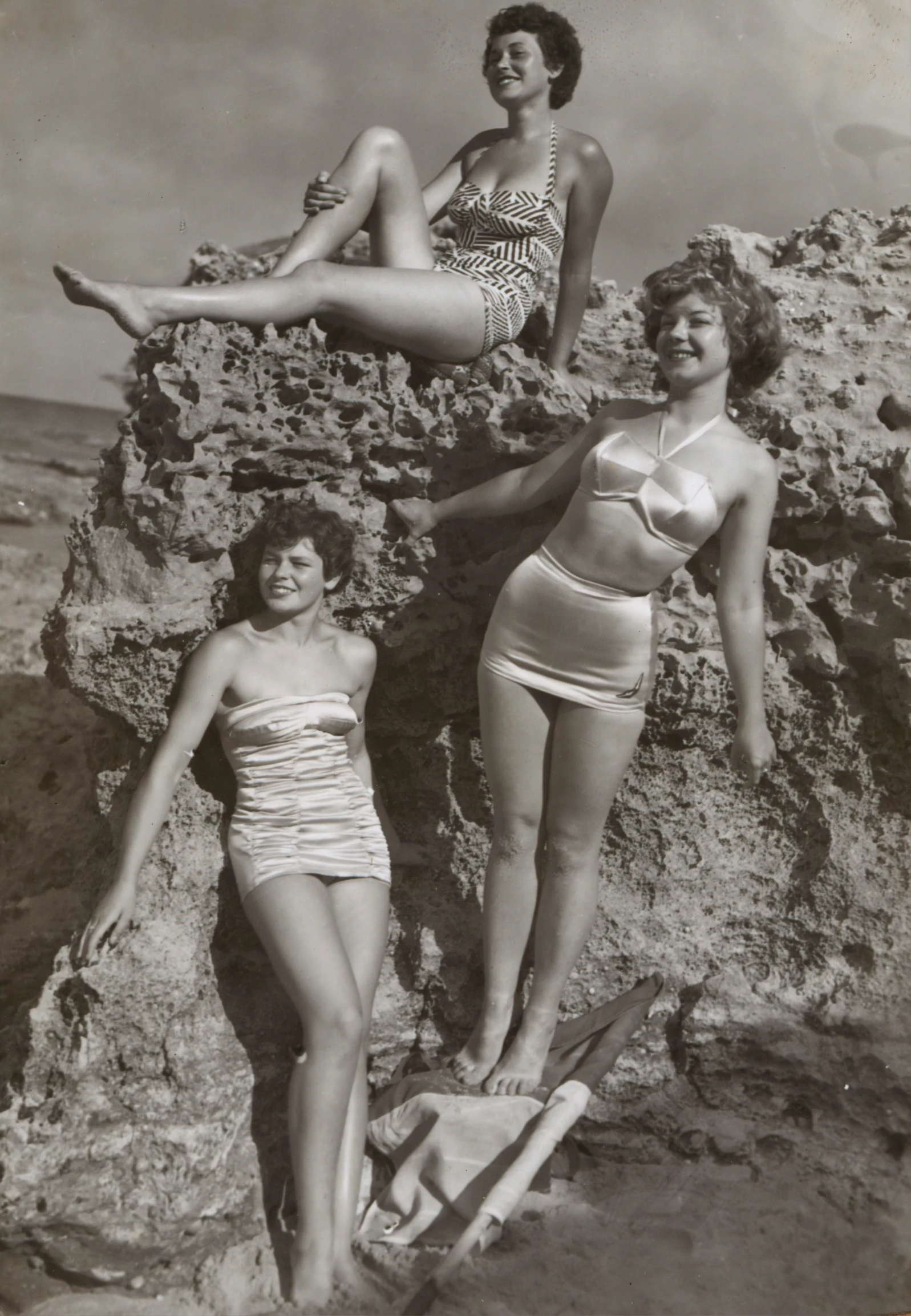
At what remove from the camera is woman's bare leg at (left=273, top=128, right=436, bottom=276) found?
2.76 meters

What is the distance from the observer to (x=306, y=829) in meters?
2.58

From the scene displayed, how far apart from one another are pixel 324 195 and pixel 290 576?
926 mm

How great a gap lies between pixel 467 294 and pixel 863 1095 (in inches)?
83.9

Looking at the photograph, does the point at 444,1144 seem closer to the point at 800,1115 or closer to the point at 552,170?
the point at 800,1115

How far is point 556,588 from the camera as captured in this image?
8.27 ft

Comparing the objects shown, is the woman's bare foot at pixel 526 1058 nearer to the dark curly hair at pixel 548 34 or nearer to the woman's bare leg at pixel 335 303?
the woman's bare leg at pixel 335 303

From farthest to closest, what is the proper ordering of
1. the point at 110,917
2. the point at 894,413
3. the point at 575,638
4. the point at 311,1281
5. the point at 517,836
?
the point at 894,413
the point at 517,836
the point at 575,638
the point at 110,917
the point at 311,1281

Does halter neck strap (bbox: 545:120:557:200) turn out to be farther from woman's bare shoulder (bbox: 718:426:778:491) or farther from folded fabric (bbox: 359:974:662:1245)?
folded fabric (bbox: 359:974:662:1245)

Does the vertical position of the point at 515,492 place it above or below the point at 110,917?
above

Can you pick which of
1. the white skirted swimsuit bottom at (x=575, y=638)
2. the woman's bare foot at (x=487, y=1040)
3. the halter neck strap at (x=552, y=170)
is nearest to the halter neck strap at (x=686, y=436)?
the white skirted swimsuit bottom at (x=575, y=638)

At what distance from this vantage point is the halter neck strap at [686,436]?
2496 millimetres

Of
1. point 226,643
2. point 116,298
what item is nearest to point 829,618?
point 226,643

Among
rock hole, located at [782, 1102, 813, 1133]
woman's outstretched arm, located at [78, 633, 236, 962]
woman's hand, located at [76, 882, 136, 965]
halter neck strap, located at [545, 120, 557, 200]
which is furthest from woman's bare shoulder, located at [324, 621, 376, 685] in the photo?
rock hole, located at [782, 1102, 813, 1133]

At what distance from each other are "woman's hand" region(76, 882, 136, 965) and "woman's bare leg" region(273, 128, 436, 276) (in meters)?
1.40
